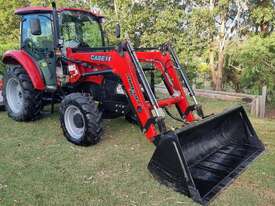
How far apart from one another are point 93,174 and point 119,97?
5.01 ft

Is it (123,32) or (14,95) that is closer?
(14,95)

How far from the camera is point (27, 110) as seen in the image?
6.56m

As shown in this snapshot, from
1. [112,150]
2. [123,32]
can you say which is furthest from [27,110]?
[123,32]

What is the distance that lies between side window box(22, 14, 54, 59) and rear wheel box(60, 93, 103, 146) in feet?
4.46

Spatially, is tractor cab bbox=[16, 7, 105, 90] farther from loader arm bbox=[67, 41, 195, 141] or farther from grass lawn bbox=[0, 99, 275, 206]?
grass lawn bbox=[0, 99, 275, 206]

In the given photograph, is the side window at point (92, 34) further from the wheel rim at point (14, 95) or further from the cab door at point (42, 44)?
the wheel rim at point (14, 95)

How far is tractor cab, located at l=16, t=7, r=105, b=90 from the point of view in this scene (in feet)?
19.8

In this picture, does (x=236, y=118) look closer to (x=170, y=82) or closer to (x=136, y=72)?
(x=170, y=82)

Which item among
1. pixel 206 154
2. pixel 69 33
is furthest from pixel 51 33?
pixel 206 154

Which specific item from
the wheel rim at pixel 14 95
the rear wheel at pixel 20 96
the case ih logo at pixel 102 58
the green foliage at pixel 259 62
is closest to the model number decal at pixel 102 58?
the case ih logo at pixel 102 58

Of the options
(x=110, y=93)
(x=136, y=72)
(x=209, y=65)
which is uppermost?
(x=136, y=72)

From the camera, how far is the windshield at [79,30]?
6.17 meters

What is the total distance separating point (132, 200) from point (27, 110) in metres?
Answer: 3.53

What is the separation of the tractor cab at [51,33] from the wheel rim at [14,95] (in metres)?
0.77
